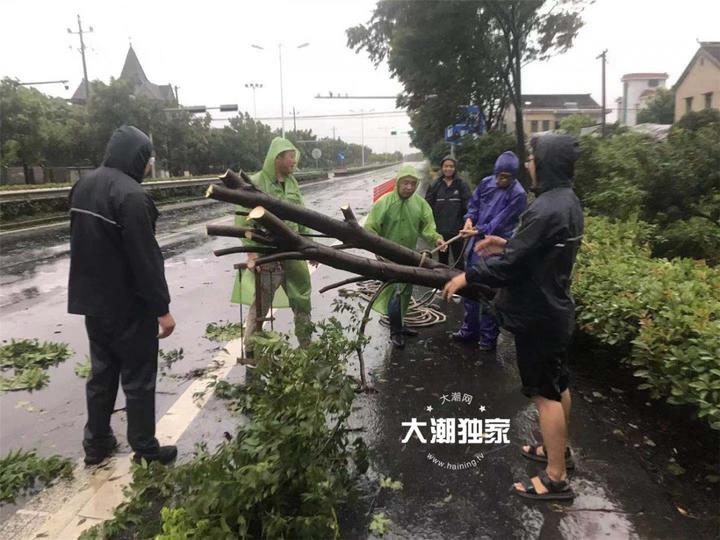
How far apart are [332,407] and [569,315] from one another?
4.26 ft

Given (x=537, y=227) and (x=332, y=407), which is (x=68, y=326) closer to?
(x=332, y=407)

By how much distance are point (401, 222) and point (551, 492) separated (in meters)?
2.79

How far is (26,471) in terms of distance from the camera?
296 cm

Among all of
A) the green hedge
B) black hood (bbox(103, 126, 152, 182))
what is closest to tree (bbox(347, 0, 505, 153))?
the green hedge

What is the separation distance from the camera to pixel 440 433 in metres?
3.42

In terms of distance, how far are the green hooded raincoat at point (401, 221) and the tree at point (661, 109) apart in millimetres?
49180

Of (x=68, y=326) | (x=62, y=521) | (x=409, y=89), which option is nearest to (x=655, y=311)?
(x=62, y=521)

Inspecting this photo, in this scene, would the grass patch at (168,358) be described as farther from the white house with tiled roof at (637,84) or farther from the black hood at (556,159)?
the white house with tiled roof at (637,84)

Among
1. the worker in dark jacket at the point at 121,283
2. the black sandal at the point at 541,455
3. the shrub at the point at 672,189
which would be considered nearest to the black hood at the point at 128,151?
the worker in dark jacket at the point at 121,283

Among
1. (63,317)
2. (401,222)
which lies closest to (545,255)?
(401,222)

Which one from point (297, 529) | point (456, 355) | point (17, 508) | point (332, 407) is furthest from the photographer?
point (456, 355)

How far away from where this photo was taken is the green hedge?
2.84m

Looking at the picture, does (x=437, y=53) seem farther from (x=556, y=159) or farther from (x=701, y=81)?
(x=701, y=81)

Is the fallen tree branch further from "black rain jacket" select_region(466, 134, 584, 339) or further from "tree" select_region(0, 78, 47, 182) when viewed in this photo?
"tree" select_region(0, 78, 47, 182)
